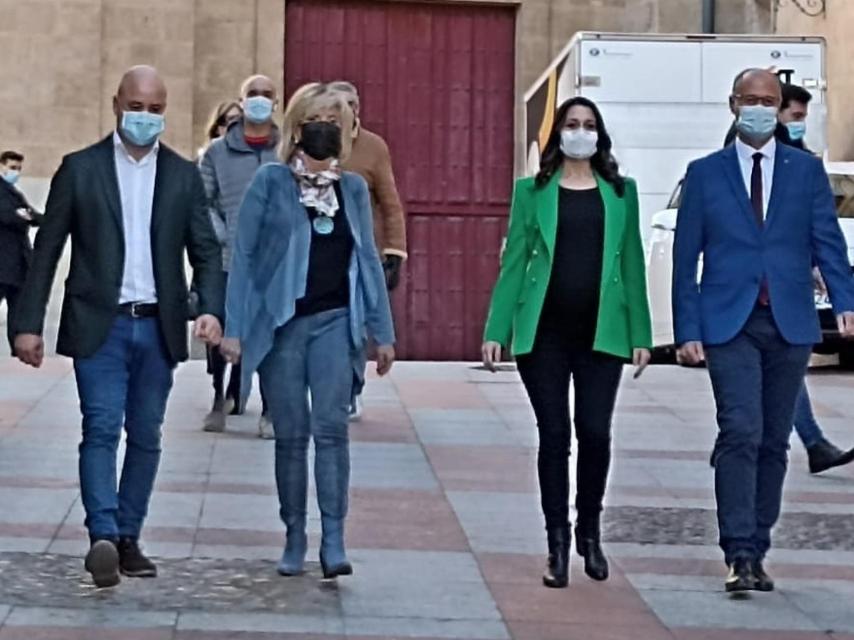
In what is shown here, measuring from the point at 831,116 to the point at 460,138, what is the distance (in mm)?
4892

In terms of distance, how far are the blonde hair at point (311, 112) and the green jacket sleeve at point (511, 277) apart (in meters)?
0.69

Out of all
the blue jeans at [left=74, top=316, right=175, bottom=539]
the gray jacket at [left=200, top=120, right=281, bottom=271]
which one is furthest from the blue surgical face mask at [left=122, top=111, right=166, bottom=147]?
the gray jacket at [left=200, top=120, right=281, bottom=271]

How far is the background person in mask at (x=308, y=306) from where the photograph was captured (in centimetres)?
731

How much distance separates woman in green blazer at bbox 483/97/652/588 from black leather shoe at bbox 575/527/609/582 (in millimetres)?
20

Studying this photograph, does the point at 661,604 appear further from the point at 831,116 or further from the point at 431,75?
the point at 831,116

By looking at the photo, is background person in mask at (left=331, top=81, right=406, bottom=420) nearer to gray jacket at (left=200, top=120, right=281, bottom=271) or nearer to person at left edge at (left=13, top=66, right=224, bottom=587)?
gray jacket at (left=200, top=120, right=281, bottom=271)

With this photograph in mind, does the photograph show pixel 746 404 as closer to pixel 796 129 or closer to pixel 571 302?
pixel 571 302

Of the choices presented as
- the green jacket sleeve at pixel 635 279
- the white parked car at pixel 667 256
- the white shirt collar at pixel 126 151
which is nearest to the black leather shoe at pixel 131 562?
the white shirt collar at pixel 126 151

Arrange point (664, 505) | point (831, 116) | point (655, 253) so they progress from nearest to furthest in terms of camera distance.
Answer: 1. point (664, 505)
2. point (655, 253)
3. point (831, 116)

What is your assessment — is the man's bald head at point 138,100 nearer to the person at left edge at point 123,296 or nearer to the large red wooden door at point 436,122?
the person at left edge at point 123,296

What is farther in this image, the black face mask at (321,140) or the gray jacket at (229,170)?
the gray jacket at (229,170)

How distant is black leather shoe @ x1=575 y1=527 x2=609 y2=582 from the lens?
759 centimetres

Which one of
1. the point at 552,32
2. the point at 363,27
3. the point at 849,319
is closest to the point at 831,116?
the point at 552,32

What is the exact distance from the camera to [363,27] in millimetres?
22531
